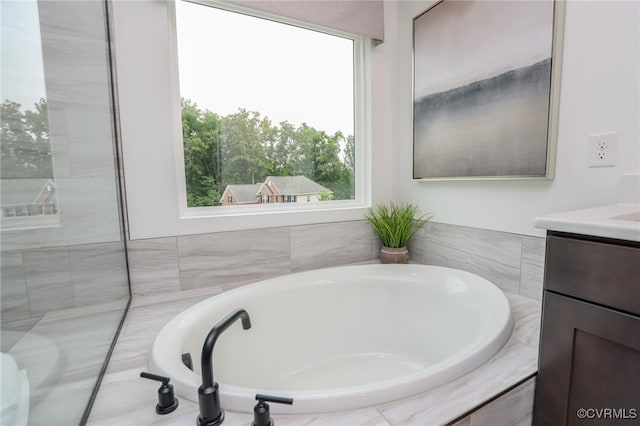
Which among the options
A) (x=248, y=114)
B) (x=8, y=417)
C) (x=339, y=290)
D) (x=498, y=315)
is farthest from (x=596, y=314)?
(x=248, y=114)

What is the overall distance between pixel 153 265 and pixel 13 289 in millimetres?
933

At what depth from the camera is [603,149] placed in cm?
111

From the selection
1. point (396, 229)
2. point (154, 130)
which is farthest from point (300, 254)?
point (154, 130)

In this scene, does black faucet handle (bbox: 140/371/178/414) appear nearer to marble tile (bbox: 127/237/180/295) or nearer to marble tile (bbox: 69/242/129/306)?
marble tile (bbox: 69/242/129/306)

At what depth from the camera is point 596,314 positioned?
2.38 ft

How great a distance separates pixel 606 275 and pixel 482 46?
1213 mm

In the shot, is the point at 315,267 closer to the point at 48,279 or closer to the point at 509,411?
the point at 509,411

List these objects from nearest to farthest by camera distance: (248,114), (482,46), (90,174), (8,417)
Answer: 1. (8,417)
2. (90,174)
3. (482,46)
4. (248,114)

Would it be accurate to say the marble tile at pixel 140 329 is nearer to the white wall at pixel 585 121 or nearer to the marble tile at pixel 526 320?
the marble tile at pixel 526 320

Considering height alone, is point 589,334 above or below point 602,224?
below

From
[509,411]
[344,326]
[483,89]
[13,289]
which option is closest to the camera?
[13,289]

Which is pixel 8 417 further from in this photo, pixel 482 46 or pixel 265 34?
pixel 482 46

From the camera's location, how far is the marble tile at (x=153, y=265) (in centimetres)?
141

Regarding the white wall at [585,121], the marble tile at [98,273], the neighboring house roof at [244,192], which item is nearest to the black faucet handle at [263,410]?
the marble tile at [98,273]
